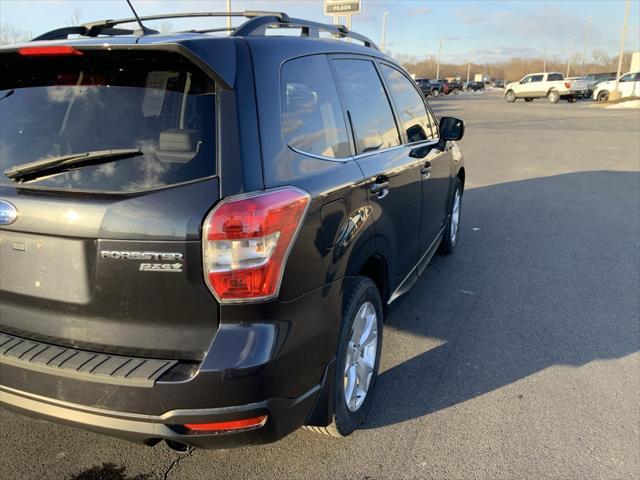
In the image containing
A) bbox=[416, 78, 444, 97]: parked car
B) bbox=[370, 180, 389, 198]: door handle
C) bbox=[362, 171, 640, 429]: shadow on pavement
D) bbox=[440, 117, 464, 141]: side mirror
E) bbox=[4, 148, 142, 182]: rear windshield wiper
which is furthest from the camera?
bbox=[416, 78, 444, 97]: parked car

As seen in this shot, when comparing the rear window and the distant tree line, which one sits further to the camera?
the distant tree line

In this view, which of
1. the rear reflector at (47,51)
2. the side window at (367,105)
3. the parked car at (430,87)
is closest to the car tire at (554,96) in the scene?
the parked car at (430,87)

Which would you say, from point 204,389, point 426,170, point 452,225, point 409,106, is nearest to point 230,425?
point 204,389

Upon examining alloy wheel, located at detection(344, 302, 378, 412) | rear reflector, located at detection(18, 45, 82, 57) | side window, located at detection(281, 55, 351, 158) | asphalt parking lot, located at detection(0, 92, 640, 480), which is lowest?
asphalt parking lot, located at detection(0, 92, 640, 480)

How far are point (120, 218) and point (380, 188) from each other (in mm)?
1459

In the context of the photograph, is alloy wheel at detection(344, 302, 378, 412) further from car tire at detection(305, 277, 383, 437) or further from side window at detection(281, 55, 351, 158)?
side window at detection(281, 55, 351, 158)

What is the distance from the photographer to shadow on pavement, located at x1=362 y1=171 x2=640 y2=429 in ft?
11.0

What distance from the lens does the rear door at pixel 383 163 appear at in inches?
114

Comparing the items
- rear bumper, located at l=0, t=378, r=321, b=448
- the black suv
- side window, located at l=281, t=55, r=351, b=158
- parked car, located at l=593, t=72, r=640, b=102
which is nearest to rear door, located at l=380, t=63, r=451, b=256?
side window, located at l=281, t=55, r=351, b=158

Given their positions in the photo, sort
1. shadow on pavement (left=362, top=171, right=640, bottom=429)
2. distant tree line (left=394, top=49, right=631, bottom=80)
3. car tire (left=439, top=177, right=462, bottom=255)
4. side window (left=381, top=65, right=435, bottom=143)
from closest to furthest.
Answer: shadow on pavement (left=362, top=171, right=640, bottom=429) < side window (left=381, top=65, right=435, bottom=143) < car tire (left=439, top=177, right=462, bottom=255) < distant tree line (left=394, top=49, right=631, bottom=80)

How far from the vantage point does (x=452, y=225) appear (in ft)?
18.4

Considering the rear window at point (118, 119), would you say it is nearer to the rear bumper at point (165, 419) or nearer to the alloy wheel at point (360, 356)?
the rear bumper at point (165, 419)

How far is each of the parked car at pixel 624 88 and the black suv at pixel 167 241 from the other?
41380 mm

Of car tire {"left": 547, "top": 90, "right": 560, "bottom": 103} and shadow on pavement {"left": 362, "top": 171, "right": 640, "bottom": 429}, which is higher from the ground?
car tire {"left": 547, "top": 90, "right": 560, "bottom": 103}
